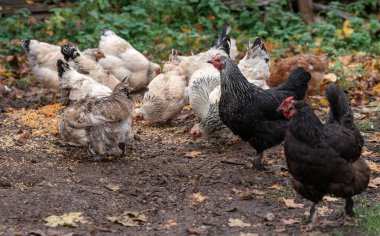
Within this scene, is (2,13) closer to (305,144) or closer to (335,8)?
(335,8)

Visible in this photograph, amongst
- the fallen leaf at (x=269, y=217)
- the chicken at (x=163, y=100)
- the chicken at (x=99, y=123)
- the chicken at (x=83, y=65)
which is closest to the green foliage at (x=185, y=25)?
the chicken at (x=83, y=65)

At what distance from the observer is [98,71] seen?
9.09 meters

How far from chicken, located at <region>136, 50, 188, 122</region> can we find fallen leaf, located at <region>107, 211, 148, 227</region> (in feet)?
9.34

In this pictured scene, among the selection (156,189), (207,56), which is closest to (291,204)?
(156,189)

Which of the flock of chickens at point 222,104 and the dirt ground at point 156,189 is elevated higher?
the flock of chickens at point 222,104

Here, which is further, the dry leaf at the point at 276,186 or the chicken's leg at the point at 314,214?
the dry leaf at the point at 276,186

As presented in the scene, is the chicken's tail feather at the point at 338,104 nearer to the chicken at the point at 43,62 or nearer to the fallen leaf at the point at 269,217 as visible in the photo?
the fallen leaf at the point at 269,217

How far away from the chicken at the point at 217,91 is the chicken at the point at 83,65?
5.21 feet

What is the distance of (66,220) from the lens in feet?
18.2

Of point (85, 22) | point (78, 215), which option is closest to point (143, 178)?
point (78, 215)

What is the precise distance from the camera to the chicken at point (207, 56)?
8969 millimetres

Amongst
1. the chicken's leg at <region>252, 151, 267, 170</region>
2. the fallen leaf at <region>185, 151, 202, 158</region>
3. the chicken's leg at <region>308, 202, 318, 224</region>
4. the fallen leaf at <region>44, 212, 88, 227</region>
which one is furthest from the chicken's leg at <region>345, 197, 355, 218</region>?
the fallen leaf at <region>185, 151, 202, 158</region>

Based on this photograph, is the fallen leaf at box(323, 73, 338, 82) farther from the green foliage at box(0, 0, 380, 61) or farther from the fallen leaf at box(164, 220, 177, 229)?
the fallen leaf at box(164, 220, 177, 229)

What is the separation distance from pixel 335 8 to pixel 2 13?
290 inches
